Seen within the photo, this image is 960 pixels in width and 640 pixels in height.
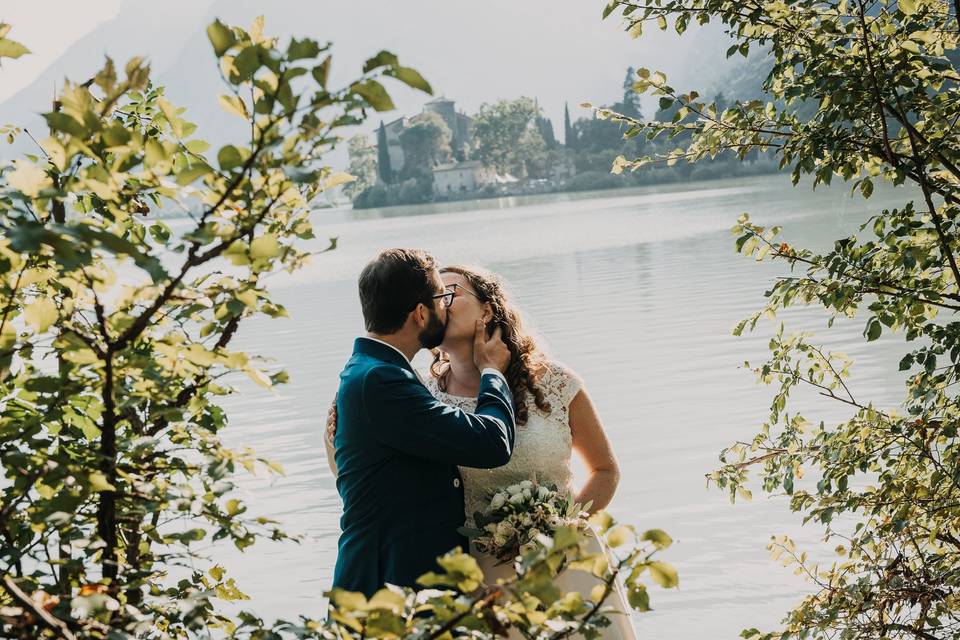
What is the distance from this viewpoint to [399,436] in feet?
8.98

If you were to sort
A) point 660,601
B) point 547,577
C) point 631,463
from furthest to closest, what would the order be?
1. point 631,463
2. point 660,601
3. point 547,577

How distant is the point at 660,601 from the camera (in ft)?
25.6

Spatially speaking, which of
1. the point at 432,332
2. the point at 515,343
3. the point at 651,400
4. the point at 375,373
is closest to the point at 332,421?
the point at 515,343

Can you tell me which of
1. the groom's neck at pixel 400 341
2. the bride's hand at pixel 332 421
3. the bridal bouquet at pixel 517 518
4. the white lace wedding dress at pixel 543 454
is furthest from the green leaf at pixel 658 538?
the bride's hand at pixel 332 421

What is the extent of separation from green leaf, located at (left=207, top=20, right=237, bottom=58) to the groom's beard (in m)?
1.84

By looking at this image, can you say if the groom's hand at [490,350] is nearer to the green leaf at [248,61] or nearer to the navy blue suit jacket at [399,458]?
the navy blue suit jacket at [399,458]

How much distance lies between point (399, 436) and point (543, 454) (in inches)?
42.0

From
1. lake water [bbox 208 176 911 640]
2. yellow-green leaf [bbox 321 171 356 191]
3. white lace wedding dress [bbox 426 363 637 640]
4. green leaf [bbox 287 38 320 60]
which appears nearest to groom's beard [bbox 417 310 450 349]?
lake water [bbox 208 176 911 640]

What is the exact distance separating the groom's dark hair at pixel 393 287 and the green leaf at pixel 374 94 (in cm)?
170

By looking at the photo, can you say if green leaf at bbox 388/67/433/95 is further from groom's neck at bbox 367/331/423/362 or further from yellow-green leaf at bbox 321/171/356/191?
groom's neck at bbox 367/331/423/362

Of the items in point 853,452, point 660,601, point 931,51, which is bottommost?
point 660,601

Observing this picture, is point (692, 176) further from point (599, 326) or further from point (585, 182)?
point (599, 326)

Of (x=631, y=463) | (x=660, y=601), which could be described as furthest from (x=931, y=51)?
(x=631, y=463)

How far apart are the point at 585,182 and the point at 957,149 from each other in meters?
119
